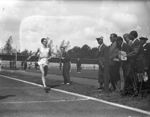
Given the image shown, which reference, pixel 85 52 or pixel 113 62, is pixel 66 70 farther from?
pixel 85 52

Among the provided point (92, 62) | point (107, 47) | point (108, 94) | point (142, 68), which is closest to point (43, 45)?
point (107, 47)

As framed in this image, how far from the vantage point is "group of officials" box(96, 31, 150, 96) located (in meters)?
9.54

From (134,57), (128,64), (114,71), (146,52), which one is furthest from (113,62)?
(146,52)

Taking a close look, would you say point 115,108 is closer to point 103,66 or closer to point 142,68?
point 142,68

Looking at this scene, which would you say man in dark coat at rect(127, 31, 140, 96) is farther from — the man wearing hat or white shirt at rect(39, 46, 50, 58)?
white shirt at rect(39, 46, 50, 58)

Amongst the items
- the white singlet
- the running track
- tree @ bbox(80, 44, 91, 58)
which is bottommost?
the running track

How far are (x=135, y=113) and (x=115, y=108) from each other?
737mm

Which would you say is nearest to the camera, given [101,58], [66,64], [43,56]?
[101,58]

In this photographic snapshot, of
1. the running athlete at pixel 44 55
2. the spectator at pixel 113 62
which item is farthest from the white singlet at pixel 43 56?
the spectator at pixel 113 62

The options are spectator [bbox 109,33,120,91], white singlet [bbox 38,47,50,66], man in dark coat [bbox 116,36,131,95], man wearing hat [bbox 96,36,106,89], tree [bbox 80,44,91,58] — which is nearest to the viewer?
man in dark coat [bbox 116,36,131,95]

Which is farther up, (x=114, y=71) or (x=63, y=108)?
(x=114, y=71)

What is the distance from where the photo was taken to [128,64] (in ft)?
32.9

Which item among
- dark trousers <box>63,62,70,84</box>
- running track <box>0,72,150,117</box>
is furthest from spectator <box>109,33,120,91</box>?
dark trousers <box>63,62,70,84</box>

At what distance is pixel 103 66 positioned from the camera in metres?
11.9
